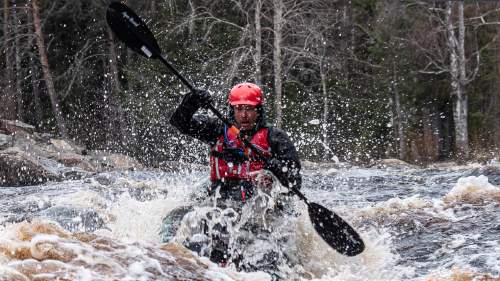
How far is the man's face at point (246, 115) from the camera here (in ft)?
21.6

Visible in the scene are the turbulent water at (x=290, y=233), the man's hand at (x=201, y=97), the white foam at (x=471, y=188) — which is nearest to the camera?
the turbulent water at (x=290, y=233)

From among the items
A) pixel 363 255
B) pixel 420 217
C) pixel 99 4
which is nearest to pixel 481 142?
pixel 99 4

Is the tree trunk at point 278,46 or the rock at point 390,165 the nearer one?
the rock at point 390,165

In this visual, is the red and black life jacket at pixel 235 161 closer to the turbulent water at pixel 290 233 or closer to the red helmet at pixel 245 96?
the red helmet at pixel 245 96

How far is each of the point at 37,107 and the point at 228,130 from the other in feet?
79.1

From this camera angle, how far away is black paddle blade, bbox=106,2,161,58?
21.3 feet

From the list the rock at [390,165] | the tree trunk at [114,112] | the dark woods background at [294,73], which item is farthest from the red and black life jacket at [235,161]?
the tree trunk at [114,112]

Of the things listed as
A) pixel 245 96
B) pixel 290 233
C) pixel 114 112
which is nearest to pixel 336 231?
pixel 290 233

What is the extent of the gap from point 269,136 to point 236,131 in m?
0.42

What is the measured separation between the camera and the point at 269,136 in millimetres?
6602

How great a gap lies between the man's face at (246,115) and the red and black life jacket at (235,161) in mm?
153

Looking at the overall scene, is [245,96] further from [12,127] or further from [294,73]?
[294,73]

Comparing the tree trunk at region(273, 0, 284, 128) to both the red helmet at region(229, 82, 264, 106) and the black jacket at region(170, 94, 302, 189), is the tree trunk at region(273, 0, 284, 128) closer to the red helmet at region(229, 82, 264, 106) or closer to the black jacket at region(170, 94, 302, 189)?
the black jacket at region(170, 94, 302, 189)

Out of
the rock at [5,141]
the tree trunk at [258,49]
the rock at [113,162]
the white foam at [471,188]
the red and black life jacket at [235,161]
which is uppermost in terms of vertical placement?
the tree trunk at [258,49]
